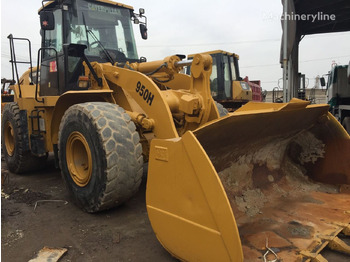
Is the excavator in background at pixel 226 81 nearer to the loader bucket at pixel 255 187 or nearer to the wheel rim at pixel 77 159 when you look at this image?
the loader bucket at pixel 255 187

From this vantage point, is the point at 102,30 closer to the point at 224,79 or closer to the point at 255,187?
the point at 255,187

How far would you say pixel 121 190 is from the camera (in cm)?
321

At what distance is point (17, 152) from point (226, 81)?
26.6 feet

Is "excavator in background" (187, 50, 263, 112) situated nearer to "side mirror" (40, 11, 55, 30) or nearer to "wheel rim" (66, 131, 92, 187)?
"side mirror" (40, 11, 55, 30)

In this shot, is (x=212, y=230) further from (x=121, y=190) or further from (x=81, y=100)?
(x=81, y=100)

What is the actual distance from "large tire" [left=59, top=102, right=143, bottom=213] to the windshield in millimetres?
1443

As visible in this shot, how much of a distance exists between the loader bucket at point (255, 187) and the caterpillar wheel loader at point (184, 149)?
0.01m

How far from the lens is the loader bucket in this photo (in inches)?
80.7

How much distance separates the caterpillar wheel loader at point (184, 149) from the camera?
7.13 ft

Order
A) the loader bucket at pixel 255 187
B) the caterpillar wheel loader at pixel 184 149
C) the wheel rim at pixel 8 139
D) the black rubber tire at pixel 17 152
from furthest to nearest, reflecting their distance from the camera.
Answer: the wheel rim at pixel 8 139
the black rubber tire at pixel 17 152
the caterpillar wheel loader at pixel 184 149
the loader bucket at pixel 255 187

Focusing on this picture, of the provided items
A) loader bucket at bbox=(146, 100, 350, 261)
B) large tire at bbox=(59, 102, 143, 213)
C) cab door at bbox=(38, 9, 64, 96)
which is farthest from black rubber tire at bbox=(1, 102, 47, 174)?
loader bucket at bbox=(146, 100, 350, 261)

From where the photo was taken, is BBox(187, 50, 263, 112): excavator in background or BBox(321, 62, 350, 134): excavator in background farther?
BBox(187, 50, 263, 112): excavator in background

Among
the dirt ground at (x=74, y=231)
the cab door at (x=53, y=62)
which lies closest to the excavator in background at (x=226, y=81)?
the cab door at (x=53, y=62)

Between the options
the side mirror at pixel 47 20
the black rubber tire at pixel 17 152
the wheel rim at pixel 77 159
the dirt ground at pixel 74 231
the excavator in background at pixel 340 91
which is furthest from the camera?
the excavator in background at pixel 340 91
